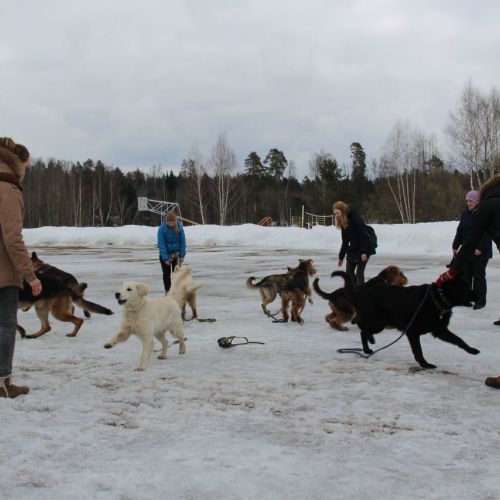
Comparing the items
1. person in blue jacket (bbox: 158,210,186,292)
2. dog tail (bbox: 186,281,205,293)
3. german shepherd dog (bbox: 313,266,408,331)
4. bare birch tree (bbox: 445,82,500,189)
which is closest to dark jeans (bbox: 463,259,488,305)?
german shepherd dog (bbox: 313,266,408,331)

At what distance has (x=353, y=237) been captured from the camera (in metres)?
8.52

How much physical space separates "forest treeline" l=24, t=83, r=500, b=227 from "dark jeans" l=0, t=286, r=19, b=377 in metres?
36.9

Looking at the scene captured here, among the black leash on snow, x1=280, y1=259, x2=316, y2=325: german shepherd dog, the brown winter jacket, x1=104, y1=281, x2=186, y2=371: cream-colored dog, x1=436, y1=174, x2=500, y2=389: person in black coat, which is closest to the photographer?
the brown winter jacket

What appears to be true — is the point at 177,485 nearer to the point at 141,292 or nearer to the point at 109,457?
the point at 109,457

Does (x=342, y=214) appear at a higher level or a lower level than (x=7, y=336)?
higher

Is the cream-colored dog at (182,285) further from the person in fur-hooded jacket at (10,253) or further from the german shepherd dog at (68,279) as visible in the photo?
the person in fur-hooded jacket at (10,253)

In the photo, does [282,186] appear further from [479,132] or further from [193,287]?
[193,287]

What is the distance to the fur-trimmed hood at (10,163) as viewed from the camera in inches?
156

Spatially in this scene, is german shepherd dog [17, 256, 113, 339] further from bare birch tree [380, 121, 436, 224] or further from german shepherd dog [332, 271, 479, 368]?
bare birch tree [380, 121, 436, 224]

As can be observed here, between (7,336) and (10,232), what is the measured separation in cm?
86

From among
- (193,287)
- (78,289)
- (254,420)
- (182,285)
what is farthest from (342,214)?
(254,420)

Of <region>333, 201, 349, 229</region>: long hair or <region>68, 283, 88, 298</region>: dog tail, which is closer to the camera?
<region>68, 283, 88, 298</region>: dog tail

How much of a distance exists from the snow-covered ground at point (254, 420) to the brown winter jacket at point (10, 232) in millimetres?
1022

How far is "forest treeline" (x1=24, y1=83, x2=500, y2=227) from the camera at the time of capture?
36.7 m
